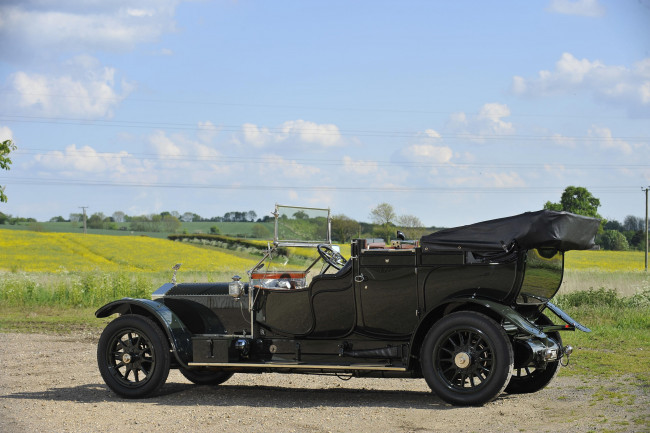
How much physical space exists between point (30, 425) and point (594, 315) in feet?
43.3

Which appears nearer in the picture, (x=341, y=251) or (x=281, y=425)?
(x=281, y=425)

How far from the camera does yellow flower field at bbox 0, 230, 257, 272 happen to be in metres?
42.6

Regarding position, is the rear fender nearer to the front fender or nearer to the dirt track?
the dirt track

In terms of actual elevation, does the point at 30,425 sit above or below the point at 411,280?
below

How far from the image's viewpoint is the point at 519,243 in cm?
786

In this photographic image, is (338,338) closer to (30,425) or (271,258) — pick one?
(271,258)

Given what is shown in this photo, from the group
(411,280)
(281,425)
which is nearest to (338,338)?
(411,280)

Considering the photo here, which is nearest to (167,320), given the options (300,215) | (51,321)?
(300,215)

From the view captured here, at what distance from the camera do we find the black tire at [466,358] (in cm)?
759

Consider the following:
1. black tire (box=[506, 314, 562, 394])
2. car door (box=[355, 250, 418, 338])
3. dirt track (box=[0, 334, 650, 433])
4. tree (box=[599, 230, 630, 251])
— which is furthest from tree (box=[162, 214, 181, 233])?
car door (box=[355, 250, 418, 338])

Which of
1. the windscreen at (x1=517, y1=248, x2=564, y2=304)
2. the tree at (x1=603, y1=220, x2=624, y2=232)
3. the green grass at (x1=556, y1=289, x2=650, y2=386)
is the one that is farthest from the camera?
the tree at (x1=603, y1=220, x2=624, y2=232)

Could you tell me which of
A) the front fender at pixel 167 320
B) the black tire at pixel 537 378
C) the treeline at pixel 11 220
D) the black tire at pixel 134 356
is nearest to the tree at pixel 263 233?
the front fender at pixel 167 320

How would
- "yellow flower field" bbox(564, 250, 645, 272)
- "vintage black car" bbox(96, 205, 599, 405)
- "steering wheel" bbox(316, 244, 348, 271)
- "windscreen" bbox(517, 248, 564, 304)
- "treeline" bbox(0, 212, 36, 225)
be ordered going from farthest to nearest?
"treeline" bbox(0, 212, 36, 225) → "yellow flower field" bbox(564, 250, 645, 272) → "steering wheel" bbox(316, 244, 348, 271) → "windscreen" bbox(517, 248, 564, 304) → "vintage black car" bbox(96, 205, 599, 405)

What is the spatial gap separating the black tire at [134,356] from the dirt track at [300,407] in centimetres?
18
